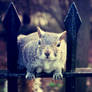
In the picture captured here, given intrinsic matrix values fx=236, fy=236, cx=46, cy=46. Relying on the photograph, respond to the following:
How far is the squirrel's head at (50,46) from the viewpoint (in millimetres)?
1744

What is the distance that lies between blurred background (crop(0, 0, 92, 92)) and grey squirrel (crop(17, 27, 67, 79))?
1.65ft

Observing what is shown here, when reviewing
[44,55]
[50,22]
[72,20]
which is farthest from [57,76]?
[50,22]

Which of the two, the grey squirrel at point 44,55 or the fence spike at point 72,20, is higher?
the fence spike at point 72,20

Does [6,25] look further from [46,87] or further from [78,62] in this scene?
[46,87]

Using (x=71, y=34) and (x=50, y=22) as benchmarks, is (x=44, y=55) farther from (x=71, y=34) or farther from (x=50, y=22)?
(x=50, y=22)

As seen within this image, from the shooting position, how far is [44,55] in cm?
174

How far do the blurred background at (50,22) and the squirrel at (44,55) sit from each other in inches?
19.8

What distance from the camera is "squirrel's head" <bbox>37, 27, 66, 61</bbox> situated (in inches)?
68.7

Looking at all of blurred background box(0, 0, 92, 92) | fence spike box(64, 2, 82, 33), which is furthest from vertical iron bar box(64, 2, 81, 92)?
blurred background box(0, 0, 92, 92)

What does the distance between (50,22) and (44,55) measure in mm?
2587

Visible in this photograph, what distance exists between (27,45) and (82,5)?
136cm

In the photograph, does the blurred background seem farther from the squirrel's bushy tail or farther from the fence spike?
the fence spike

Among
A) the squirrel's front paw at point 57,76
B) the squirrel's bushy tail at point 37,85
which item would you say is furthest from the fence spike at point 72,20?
the squirrel's bushy tail at point 37,85

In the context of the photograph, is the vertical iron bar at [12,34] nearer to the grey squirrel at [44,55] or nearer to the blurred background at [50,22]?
the grey squirrel at [44,55]
